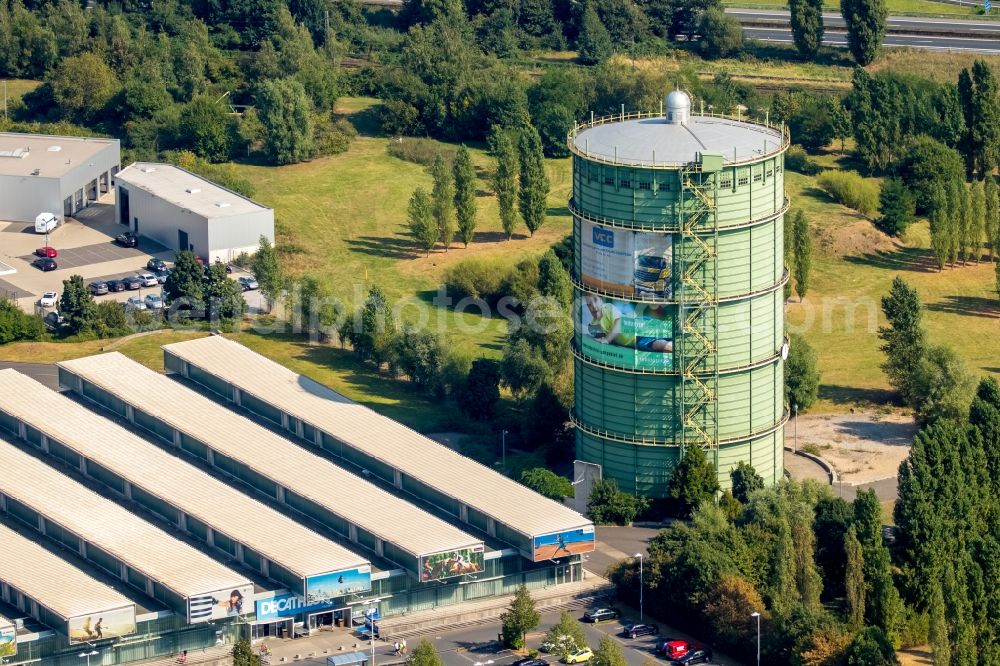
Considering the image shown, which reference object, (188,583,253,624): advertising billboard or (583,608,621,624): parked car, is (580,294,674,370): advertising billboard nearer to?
(583,608,621,624): parked car

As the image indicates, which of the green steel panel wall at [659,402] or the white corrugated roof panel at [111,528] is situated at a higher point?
the green steel panel wall at [659,402]

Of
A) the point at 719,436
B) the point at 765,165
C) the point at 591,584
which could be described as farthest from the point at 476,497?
the point at 765,165

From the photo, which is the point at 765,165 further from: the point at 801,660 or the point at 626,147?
the point at 801,660

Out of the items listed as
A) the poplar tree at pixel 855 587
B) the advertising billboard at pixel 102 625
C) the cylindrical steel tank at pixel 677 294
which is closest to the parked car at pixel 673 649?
the poplar tree at pixel 855 587

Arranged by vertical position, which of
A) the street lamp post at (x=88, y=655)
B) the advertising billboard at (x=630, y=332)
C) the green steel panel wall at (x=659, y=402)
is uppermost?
the advertising billboard at (x=630, y=332)

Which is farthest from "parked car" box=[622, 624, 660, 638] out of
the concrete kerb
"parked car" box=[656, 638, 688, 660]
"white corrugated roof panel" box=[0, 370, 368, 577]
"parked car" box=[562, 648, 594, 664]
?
the concrete kerb

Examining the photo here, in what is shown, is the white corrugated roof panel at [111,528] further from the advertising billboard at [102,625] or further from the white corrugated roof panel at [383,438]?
the white corrugated roof panel at [383,438]

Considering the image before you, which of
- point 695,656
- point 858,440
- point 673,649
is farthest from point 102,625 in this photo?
point 858,440
